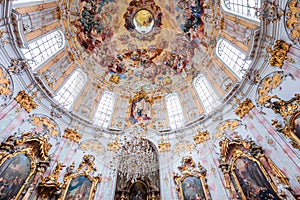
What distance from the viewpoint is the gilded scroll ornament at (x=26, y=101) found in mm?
9080

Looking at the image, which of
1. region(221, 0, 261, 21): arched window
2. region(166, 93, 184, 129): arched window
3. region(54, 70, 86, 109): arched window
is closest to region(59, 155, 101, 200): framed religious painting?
region(54, 70, 86, 109): arched window

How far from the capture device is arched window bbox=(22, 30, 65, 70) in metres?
10.2

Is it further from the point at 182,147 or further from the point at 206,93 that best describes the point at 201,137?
the point at 206,93

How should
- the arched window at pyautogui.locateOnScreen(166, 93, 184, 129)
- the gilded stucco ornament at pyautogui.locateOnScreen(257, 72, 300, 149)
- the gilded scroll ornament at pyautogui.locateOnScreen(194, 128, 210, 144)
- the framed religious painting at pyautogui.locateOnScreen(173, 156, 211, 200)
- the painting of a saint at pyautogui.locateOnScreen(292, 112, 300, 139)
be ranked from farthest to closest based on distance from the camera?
the arched window at pyautogui.locateOnScreen(166, 93, 184, 129) → the gilded scroll ornament at pyautogui.locateOnScreen(194, 128, 210, 144) → the framed religious painting at pyautogui.locateOnScreen(173, 156, 211, 200) → the gilded stucco ornament at pyautogui.locateOnScreen(257, 72, 300, 149) → the painting of a saint at pyautogui.locateOnScreen(292, 112, 300, 139)

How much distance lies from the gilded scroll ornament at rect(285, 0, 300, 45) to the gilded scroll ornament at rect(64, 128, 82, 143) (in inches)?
484

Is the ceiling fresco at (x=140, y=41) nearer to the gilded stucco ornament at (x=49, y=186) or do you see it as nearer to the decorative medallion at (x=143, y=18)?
the decorative medallion at (x=143, y=18)

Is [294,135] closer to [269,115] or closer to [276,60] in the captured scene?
[269,115]

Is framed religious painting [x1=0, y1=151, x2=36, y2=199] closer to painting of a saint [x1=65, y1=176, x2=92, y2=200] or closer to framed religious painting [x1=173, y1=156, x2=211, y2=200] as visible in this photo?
painting of a saint [x1=65, y1=176, x2=92, y2=200]

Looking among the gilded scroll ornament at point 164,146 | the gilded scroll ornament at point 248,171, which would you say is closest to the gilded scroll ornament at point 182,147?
the gilded scroll ornament at point 164,146

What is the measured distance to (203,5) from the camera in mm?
13453

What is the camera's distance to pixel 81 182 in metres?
9.71

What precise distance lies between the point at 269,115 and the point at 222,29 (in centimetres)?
684

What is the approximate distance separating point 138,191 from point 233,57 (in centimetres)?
1010

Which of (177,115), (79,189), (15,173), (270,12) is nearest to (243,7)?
(270,12)
